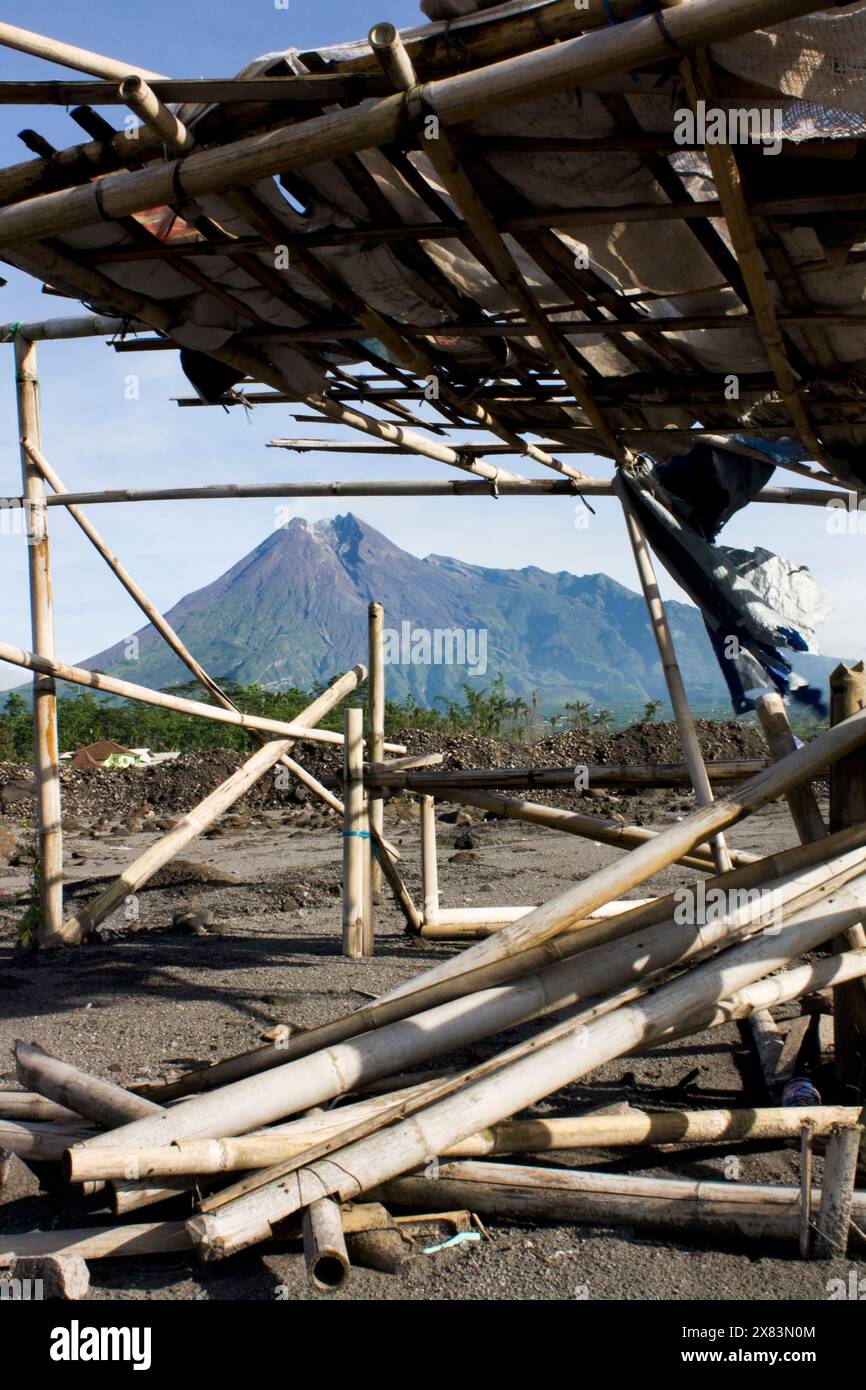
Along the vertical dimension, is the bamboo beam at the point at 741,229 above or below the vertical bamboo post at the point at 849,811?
above

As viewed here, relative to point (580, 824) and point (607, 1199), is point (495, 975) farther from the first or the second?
point (580, 824)

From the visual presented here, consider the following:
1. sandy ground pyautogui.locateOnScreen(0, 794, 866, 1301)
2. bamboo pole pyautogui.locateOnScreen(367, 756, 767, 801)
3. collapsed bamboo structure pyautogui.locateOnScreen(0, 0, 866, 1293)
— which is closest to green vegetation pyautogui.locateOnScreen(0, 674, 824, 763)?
sandy ground pyautogui.locateOnScreen(0, 794, 866, 1301)

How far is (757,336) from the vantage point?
14.0ft

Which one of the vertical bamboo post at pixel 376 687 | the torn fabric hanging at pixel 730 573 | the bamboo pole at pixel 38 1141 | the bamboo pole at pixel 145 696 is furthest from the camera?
the vertical bamboo post at pixel 376 687

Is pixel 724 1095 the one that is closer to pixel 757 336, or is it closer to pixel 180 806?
pixel 757 336

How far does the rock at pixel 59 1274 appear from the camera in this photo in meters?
2.63

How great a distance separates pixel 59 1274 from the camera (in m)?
2.64

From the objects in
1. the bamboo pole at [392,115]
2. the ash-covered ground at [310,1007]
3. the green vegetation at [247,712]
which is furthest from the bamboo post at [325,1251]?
the green vegetation at [247,712]

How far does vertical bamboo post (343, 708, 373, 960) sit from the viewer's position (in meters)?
6.93

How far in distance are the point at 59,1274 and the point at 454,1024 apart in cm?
123

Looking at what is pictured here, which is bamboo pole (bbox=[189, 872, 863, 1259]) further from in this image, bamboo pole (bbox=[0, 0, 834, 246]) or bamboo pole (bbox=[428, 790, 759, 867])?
bamboo pole (bbox=[428, 790, 759, 867])

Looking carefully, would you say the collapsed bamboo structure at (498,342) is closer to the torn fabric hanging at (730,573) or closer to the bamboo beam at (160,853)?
the torn fabric hanging at (730,573)

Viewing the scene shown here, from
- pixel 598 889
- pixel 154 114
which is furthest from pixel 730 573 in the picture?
pixel 154 114

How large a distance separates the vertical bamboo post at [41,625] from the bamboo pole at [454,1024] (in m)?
3.94
